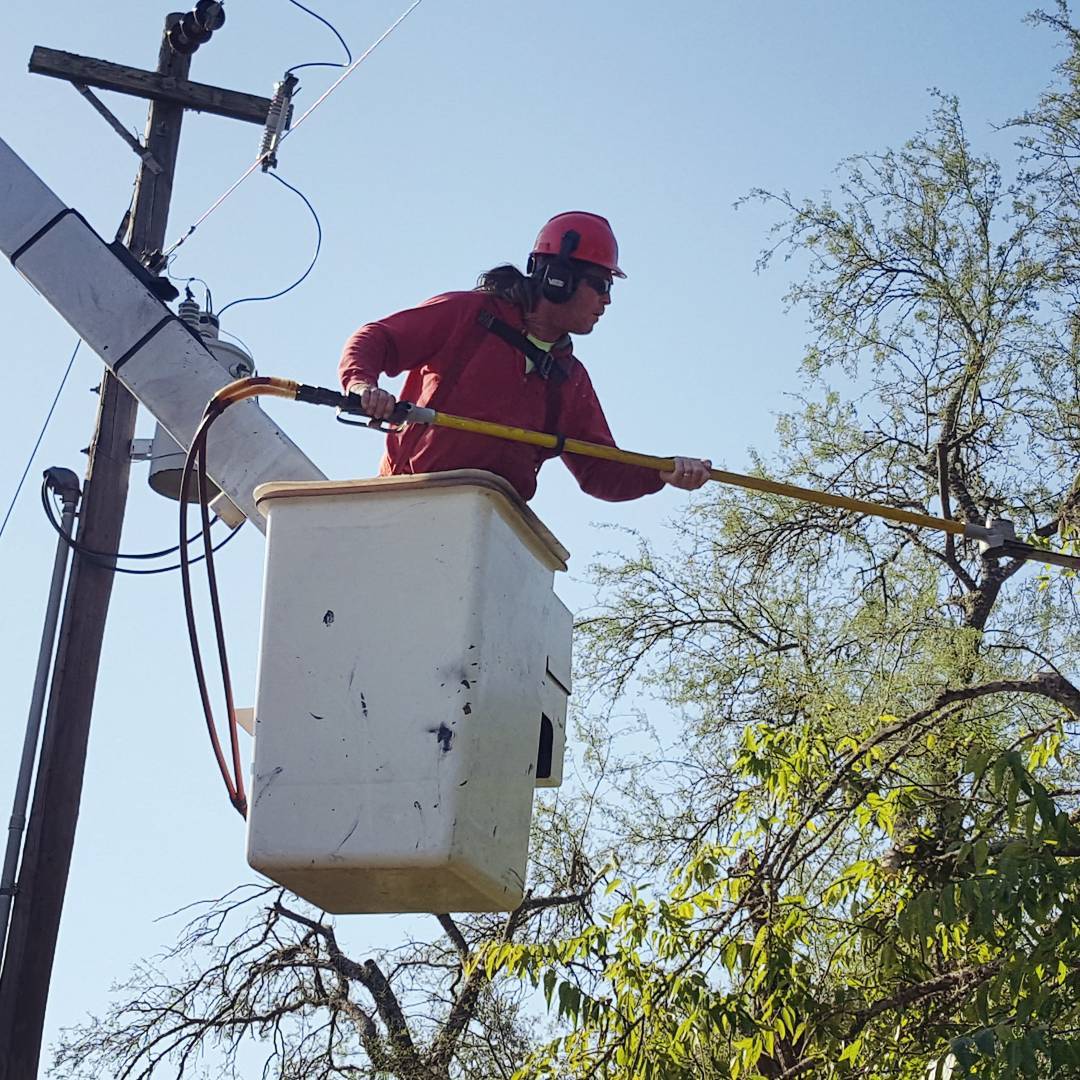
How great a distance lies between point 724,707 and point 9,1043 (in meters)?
3.81

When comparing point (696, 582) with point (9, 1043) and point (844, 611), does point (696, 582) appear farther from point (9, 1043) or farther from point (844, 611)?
point (9, 1043)

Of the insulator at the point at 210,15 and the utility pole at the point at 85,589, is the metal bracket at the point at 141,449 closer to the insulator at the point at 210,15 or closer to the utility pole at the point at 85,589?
the utility pole at the point at 85,589

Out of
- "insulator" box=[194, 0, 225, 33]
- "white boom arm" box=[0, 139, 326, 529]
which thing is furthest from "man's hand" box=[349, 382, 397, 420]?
"insulator" box=[194, 0, 225, 33]

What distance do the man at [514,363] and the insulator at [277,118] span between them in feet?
12.2

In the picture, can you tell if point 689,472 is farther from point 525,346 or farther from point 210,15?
point 210,15

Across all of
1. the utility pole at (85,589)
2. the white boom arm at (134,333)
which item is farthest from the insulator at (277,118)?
the white boom arm at (134,333)

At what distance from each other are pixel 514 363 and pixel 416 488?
830 millimetres

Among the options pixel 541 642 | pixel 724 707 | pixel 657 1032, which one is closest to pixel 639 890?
pixel 657 1032

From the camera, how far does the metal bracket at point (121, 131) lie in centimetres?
830

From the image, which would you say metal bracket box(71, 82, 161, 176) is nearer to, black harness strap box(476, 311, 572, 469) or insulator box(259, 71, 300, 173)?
insulator box(259, 71, 300, 173)

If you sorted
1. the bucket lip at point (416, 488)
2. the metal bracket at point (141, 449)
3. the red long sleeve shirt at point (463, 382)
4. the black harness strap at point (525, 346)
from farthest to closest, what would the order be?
the metal bracket at point (141, 449) < the black harness strap at point (525, 346) < the red long sleeve shirt at point (463, 382) < the bucket lip at point (416, 488)

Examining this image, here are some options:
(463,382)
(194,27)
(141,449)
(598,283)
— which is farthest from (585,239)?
(194,27)

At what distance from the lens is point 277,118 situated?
8445 mm

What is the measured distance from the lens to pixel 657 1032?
6305mm
